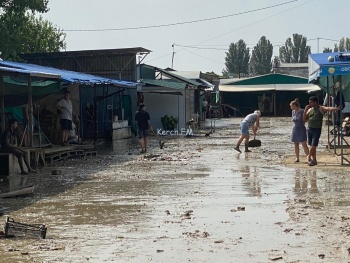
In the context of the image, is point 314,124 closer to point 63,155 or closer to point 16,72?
point 16,72

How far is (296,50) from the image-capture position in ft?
377

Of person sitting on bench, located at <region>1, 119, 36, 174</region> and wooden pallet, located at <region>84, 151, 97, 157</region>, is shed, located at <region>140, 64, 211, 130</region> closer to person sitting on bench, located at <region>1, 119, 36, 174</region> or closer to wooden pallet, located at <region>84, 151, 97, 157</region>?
wooden pallet, located at <region>84, 151, 97, 157</region>

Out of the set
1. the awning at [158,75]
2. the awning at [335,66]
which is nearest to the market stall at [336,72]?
the awning at [335,66]

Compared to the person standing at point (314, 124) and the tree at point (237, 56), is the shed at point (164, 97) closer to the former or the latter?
the person standing at point (314, 124)

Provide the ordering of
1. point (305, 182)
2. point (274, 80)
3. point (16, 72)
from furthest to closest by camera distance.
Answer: point (274, 80) → point (16, 72) → point (305, 182)

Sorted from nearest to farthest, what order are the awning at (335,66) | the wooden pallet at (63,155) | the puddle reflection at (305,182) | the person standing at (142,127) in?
the puddle reflection at (305,182) < the awning at (335,66) < the wooden pallet at (63,155) < the person standing at (142,127)

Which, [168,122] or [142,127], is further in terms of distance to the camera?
[168,122]

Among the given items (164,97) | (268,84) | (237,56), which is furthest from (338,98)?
(237,56)

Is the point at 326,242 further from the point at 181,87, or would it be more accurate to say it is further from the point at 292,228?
the point at 181,87

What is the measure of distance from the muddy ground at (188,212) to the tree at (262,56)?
98392mm

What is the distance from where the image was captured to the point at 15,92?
66.6ft

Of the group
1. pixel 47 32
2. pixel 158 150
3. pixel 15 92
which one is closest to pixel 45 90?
pixel 15 92

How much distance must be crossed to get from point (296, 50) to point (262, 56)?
18.7 feet

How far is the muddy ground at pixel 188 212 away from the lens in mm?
7695
